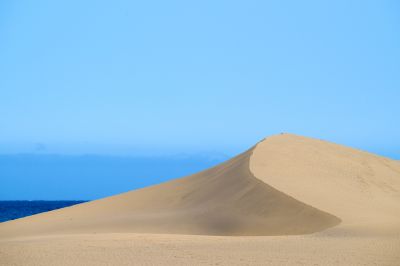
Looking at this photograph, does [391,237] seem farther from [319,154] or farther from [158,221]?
[319,154]

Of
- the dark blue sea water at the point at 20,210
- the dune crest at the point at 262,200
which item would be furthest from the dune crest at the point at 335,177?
the dark blue sea water at the point at 20,210

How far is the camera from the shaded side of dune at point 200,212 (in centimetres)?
2228

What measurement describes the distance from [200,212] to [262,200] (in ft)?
10.1

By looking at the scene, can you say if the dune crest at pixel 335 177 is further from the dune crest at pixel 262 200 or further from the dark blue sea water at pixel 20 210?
the dark blue sea water at pixel 20 210

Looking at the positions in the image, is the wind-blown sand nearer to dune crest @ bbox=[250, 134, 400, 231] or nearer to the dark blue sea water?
dune crest @ bbox=[250, 134, 400, 231]

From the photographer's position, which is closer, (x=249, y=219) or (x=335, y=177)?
(x=249, y=219)

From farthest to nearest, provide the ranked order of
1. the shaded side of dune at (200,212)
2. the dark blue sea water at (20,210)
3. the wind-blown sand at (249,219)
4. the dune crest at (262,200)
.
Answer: the dark blue sea water at (20,210), the dune crest at (262,200), the shaded side of dune at (200,212), the wind-blown sand at (249,219)

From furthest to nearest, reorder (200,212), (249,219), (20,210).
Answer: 1. (20,210)
2. (200,212)
3. (249,219)

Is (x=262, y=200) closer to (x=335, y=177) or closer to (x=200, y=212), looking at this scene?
(x=200, y=212)

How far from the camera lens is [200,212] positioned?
26.4 meters

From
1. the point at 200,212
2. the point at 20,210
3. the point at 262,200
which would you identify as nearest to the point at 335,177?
the point at 262,200

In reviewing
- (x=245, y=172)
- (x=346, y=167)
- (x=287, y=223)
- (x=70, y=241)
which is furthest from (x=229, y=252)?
(x=346, y=167)

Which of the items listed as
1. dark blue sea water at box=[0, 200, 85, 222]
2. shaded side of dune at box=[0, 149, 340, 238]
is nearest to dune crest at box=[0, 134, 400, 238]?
shaded side of dune at box=[0, 149, 340, 238]

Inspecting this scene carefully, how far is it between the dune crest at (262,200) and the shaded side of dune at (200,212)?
43 mm
